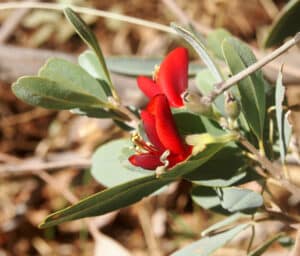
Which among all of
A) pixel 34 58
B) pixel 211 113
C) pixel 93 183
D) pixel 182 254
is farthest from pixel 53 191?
pixel 211 113

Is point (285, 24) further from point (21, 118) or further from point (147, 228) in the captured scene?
point (21, 118)

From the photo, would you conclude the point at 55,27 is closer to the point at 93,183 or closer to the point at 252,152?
the point at 93,183

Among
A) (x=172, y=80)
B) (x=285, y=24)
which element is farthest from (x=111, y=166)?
(x=285, y=24)

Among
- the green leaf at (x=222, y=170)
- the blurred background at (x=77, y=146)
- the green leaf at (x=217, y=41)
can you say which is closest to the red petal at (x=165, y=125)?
the green leaf at (x=222, y=170)

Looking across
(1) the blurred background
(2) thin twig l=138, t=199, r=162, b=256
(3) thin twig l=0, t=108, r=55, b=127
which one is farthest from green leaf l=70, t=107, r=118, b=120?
(3) thin twig l=0, t=108, r=55, b=127

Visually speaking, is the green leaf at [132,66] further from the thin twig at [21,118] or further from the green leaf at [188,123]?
the thin twig at [21,118]

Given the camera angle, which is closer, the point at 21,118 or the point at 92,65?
the point at 92,65

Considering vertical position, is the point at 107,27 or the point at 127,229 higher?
the point at 107,27

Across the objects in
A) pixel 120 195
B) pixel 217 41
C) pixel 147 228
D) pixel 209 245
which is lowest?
pixel 147 228
